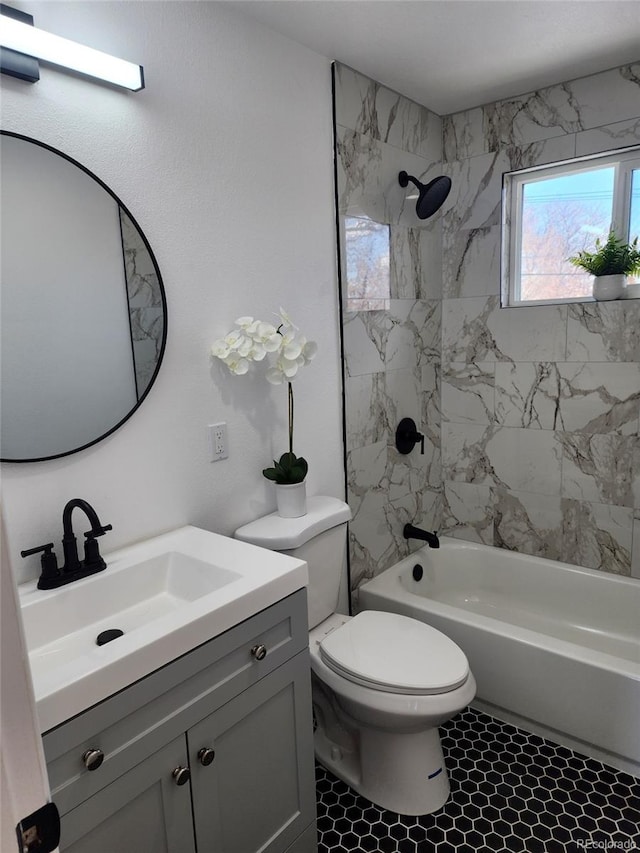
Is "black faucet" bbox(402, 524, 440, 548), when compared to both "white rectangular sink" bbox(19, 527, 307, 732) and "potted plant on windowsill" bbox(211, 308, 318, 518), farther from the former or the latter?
"white rectangular sink" bbox(19, 527, 307, 732)

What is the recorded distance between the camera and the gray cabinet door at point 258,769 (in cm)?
131

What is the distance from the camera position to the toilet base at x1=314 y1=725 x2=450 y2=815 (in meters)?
1.89

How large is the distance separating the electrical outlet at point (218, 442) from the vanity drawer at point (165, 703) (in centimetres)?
59

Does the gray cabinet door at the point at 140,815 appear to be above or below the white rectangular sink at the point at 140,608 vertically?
below

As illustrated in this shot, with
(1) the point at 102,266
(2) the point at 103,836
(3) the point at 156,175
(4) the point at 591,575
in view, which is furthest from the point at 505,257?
(2) the point at 103,836

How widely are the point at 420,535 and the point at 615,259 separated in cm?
152

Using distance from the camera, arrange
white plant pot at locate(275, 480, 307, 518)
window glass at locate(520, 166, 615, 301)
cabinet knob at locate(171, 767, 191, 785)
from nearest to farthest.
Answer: cabinet knob at locate(171, 767, 191, 785) → white plant pot at locate(275, 480, 307, 518) → window glass at locate(520, 166, 615, 301)

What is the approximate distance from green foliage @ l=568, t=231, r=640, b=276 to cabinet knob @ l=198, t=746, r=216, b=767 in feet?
7.77

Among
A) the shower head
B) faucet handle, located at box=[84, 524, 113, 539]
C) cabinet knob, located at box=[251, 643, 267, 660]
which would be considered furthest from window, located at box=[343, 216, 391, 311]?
cabinet knob, located at box=[251, 643, 267, 660]

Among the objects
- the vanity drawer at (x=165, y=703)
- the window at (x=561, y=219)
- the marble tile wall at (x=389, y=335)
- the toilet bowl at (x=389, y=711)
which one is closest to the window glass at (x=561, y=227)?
the window at (x=561, y=219)

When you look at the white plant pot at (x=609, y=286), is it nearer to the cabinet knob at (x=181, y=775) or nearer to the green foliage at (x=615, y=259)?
the green foliage at (x=615, y=259)

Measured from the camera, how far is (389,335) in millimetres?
2646

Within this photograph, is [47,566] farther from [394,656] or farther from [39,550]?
[394,656]

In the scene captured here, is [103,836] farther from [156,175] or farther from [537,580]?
[537,580]
